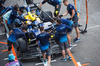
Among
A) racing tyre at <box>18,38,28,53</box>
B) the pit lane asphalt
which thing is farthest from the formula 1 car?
the pit lane asphalt

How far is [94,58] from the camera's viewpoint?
605 cm

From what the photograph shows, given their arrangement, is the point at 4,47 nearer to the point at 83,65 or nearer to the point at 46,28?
the point at 46,28

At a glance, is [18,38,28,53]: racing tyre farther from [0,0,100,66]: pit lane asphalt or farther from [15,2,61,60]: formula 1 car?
[0,0,100,66]: pit lane asphalt

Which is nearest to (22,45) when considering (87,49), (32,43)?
(32,43)

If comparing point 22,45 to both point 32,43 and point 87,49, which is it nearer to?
point 32,43

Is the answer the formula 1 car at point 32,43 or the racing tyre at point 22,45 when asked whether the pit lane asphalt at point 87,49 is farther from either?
the racing tyre at point 22,45

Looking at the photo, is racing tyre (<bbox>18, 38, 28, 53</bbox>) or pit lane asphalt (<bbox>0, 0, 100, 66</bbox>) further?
racing tyre (<bbox>18, 38, 28, 53</bbox>)

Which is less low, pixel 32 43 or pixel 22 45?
pixel 22 45

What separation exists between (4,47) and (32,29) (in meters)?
1.81

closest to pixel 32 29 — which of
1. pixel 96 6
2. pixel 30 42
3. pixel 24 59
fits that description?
pixel 30 42

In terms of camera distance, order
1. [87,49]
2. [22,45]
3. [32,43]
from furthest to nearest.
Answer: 1. [32,43]
2. [87,49]
3. [22,45]

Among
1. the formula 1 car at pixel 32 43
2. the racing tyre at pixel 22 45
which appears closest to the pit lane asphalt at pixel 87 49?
the formula 1 car at pixel 32 43

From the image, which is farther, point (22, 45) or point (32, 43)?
point (32, 43)

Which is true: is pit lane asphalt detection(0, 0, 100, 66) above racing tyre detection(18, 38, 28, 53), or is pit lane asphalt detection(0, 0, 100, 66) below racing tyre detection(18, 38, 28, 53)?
below
